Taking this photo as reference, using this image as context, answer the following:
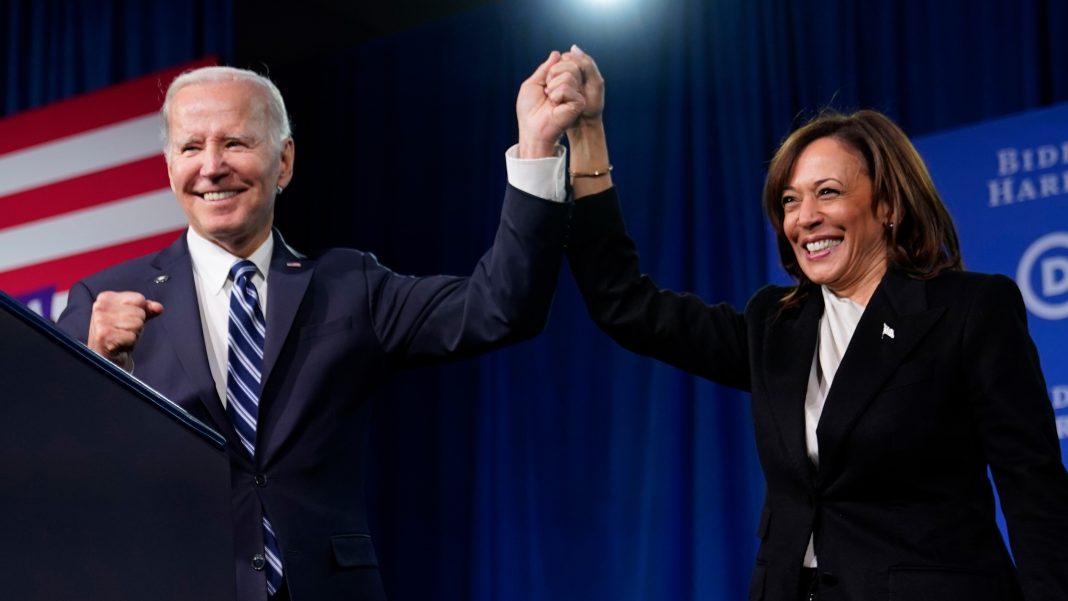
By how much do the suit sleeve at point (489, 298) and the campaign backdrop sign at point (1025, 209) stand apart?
1.76 metres

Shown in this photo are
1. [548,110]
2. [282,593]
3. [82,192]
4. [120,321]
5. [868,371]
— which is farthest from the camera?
[82,192]

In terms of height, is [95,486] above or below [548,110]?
below

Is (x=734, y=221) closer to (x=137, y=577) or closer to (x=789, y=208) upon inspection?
(x=789, y=208)

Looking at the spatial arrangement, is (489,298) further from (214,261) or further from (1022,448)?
(1022,448)

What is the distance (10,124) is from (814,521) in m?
3.55

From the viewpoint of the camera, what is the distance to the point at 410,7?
5191 millimetres

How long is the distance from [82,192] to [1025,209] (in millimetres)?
2876

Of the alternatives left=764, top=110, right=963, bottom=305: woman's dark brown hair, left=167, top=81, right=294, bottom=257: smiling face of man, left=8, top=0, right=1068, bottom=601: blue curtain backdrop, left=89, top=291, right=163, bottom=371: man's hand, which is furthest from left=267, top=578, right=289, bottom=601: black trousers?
left=8, top=0, right=1068, bottom=601: blue curtain backdrop

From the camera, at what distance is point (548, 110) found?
1876 millimetres

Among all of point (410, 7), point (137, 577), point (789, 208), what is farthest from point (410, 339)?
point (410, 7)

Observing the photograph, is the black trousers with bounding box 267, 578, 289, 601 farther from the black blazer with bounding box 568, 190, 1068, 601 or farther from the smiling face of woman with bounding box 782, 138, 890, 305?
the smiling face of woman with bounding box 782, 138, 890, 305

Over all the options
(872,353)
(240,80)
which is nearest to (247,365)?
(240,80)

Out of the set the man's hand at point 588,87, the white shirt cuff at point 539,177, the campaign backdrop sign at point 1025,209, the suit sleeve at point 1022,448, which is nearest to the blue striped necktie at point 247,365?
the white shirt cuff at point 539,177

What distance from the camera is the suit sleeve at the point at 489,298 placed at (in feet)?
5.97
